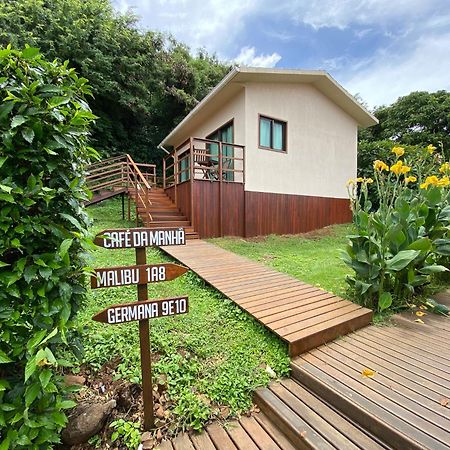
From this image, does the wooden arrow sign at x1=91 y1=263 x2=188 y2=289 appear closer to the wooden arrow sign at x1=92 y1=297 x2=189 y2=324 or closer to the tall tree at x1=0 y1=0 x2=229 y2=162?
the wooden arrow sign at x1=92 y1=297 x2=189 y2=324

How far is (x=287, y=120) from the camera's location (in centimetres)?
905

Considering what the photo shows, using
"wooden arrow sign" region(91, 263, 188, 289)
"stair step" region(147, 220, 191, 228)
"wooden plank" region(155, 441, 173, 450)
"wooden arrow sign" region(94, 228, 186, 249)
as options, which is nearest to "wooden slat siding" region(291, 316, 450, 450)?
"wooden plank" region(155, 441, 173, 450)

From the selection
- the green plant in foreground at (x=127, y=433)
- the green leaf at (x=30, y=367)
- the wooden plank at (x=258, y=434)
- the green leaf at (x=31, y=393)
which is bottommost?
the wooden plank at (x=258, y=434)

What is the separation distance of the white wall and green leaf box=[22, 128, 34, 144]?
23.3 feet

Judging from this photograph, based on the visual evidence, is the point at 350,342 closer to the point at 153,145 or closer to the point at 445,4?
the point at 445,4

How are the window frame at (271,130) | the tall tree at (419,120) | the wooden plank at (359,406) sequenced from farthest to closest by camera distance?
1. the tall tree at (419,120)
2. the window frame at (271,130)
3. the wooden plank at (359,406)

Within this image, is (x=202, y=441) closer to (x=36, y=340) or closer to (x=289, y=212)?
(x=36, y=340)

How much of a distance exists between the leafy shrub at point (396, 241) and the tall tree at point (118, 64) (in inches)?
439

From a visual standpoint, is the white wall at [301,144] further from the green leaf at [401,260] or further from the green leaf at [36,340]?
the green leaf at [36,340]

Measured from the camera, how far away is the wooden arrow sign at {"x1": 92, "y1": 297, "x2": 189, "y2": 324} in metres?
1.70

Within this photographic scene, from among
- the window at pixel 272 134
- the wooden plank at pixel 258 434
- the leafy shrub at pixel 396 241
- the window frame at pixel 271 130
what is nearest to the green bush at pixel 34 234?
the wooden plank at pixel 258 434

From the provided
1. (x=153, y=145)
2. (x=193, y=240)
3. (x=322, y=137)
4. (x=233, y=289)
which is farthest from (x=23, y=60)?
(x=153, y=145)

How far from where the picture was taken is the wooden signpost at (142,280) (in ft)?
5.57

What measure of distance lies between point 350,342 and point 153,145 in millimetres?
16147
